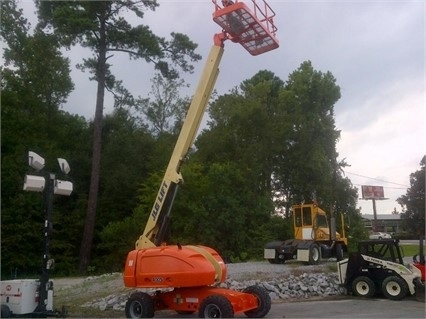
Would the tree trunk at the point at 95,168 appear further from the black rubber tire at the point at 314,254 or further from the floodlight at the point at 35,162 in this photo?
the floodlight at the point at 35,162

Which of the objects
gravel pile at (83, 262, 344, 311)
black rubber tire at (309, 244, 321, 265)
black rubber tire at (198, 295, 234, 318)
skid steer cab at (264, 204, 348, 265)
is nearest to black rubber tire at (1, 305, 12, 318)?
gravel pile at (83, 262, 344, 311)

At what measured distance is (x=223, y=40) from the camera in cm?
1442

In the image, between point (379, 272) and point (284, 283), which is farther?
point (284, 283)

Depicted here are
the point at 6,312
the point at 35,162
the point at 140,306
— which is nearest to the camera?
the point at 35,162

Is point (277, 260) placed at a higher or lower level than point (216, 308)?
higher

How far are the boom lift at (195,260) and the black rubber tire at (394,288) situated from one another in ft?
18.4

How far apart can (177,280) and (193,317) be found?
156cm

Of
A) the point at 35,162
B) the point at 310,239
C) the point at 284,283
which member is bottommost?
the point at 284,283

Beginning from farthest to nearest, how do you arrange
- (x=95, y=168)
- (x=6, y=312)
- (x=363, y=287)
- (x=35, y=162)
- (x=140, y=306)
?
(x=95, y=168) → (x=363, y=287) → (x=140, y=306) → (x=6, y=312) → (x=35, y=162)

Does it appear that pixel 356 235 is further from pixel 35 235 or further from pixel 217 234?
pixel 35 235

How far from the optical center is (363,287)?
16.8 m

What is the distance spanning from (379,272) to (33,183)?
36.5 ft

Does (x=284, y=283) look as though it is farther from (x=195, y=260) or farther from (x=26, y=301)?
(x=26, y=301)

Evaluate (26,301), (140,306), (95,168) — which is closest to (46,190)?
(26,301)
